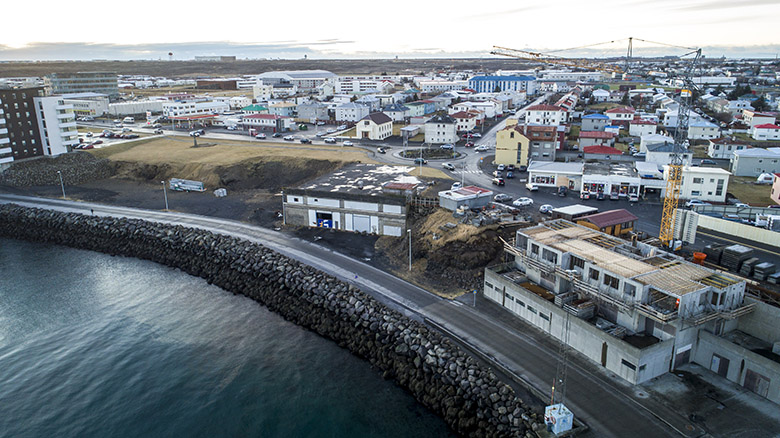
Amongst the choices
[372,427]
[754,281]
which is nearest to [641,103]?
[754,281]

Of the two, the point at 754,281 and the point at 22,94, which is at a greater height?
the point at 22,94

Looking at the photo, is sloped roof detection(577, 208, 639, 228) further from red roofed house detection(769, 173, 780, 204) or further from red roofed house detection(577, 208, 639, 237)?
red roofed house detection(769, 173, 780, 204)

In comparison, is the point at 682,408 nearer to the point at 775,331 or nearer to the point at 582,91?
the point at 775,331

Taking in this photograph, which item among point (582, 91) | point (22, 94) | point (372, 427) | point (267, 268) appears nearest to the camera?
point (372, 427)

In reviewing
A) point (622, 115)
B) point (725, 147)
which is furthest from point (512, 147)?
point (622, 115)

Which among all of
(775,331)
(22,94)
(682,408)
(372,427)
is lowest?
(372,427)

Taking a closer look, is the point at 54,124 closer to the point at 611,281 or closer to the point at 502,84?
the point at 611,281

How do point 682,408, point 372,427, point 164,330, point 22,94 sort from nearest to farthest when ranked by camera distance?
point 682,408, point 372,427, point 164,330, point 22,94

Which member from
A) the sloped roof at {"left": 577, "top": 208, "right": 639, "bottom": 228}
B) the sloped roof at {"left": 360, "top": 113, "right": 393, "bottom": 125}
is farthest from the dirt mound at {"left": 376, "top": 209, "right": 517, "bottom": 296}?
the sloped roof at {"left": 360, "top": 113, "right": 393, "bottom": 125}
